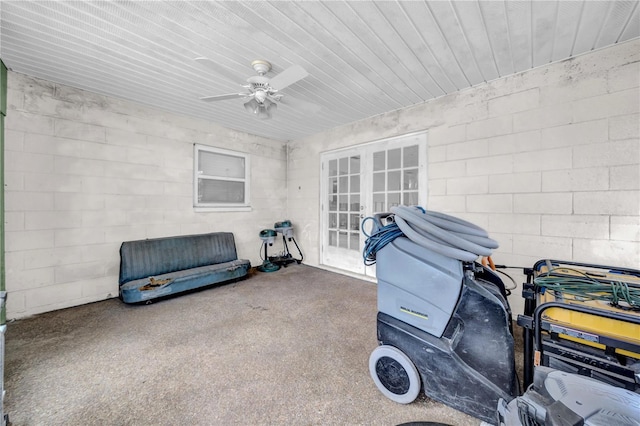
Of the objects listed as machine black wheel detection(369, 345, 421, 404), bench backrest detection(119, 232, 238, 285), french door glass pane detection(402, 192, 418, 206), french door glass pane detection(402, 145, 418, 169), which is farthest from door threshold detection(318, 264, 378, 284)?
machine black wheel detection(369, 345, 421, 404)

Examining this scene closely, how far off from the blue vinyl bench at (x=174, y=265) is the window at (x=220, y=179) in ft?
2.08

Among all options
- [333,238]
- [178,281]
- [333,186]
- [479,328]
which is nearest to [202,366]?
[178,281]

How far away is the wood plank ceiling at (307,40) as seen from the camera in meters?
1.81

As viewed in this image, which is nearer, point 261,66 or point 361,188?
point 261,66

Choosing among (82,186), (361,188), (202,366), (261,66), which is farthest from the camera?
(361,188)

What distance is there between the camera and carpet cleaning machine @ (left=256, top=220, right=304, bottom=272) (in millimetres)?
4766

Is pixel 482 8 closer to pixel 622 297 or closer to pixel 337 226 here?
pixel 622 297

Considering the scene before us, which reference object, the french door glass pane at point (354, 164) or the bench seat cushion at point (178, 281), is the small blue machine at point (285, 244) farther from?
the french door glass pane at point (354, 164)

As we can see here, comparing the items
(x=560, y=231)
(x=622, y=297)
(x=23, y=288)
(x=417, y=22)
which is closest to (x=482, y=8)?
(x=417, y=22)

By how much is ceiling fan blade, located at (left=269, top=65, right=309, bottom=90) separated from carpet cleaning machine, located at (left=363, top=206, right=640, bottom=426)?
1518 mm

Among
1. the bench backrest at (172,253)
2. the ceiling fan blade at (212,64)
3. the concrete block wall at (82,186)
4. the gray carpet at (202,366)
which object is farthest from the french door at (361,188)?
the ceiling fan blade at (212,64)

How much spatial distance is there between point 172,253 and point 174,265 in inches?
7.3

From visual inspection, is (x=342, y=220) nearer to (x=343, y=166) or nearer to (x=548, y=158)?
(x=343, y=166)

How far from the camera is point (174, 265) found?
12.0ft
